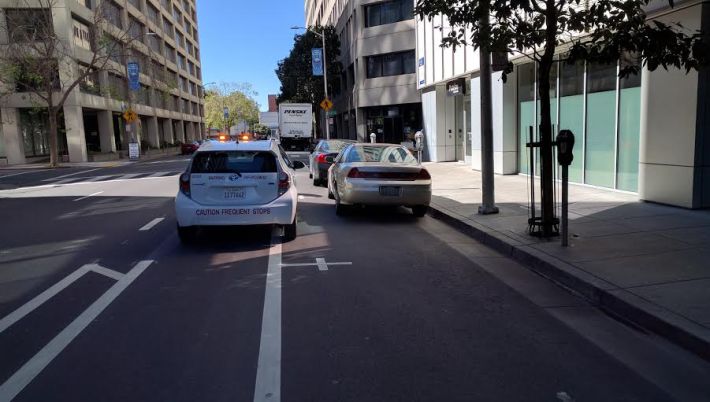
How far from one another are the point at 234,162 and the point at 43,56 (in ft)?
99.5

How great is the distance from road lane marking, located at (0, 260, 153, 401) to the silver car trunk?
80.8 inches

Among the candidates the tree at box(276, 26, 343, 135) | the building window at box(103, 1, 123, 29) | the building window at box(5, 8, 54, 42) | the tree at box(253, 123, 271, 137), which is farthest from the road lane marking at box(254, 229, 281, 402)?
the tree at box(253, 123, 271, 137)

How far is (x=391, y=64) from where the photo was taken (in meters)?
39.6

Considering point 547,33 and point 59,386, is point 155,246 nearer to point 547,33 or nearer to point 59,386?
point 59,386

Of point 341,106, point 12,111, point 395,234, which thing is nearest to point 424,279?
point 395,234

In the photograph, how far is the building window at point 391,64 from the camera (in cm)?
3862

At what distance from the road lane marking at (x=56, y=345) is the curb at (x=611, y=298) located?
191 inches

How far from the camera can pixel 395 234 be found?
9.44 m

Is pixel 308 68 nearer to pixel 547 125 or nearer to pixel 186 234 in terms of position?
pixel 186 234

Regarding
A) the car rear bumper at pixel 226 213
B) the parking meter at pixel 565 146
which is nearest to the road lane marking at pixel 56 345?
the car rear bumper at pixel 226 213

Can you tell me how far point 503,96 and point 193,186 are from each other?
11471 mm

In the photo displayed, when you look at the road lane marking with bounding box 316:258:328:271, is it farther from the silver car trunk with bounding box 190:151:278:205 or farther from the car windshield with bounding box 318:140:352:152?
the car windshield with bounding box 318:140:352:152

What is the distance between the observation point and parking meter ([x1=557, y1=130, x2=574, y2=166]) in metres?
7.07

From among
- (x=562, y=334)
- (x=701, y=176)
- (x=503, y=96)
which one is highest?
(x=503, y=96)
